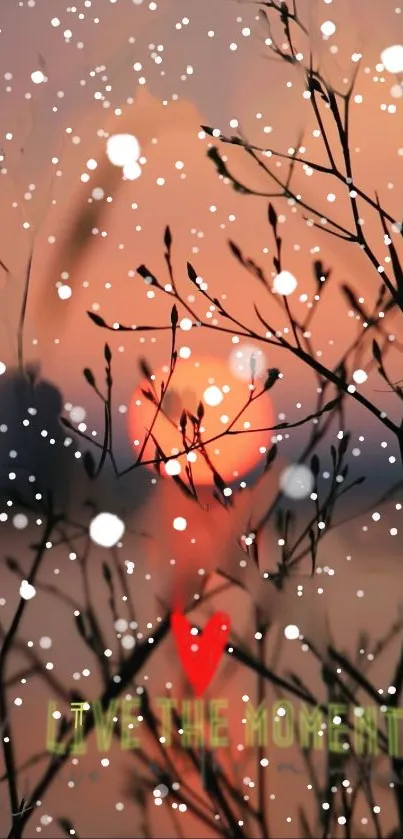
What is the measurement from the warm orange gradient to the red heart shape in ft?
0.57

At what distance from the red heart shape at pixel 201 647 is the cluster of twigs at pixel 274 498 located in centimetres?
2

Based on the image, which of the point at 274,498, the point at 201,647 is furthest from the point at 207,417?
the point at 201,647

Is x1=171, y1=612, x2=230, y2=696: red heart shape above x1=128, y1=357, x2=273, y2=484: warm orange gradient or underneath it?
underneath

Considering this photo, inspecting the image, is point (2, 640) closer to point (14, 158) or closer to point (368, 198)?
point (14, 158)

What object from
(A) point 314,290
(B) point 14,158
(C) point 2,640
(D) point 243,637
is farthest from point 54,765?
(B) point 14,158

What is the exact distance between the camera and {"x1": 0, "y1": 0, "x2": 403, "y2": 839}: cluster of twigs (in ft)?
3.05

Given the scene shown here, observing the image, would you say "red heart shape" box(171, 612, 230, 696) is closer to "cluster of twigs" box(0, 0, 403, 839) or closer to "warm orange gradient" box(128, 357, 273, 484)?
"cluster of twigs" box(0, 0, 403, 839)

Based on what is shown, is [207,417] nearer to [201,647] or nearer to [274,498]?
[274,498]

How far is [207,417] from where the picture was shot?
38.3 inches

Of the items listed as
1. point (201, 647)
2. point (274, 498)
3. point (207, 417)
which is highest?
point (207, 417)

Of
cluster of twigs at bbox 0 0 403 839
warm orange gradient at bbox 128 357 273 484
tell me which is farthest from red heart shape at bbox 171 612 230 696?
warm orange gradient at bbox 128 357 273 484

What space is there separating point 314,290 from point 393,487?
0.27 m

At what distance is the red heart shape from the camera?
3.10ft

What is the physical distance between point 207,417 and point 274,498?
131mm
